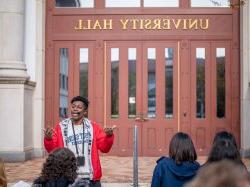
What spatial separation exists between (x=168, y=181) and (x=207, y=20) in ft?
30.5

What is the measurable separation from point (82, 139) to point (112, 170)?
17.7 ft

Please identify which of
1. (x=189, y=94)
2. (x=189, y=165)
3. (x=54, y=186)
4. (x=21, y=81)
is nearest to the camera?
(x=54, y=186)

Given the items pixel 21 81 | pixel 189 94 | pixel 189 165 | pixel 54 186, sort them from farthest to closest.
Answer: pixel 189 94 → pixel 21 81 → pixel 189 165 → pixel 54 186

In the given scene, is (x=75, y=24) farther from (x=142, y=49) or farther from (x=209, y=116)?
(x=209, y=116)

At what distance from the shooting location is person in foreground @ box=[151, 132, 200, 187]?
4.26m

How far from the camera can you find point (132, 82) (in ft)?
43.1

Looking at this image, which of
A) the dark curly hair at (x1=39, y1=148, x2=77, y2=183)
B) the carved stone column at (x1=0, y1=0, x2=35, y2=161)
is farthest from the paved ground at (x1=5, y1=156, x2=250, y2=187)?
the dark curly hair at (x1=39, y1=148, x2=77, y2=183)

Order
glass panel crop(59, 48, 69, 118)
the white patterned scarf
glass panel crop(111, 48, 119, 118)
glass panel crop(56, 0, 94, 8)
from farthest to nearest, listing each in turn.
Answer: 1. glass panel crop(56, 0, 94, 8)
2. glass panel crop(59, 48, 69, 118)
3. glass panel crop(111, 48, 119, 118)
4. the white patterned scarf

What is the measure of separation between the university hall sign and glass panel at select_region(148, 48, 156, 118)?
608 millimetres

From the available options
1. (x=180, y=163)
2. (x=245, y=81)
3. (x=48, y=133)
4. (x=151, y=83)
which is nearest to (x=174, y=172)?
(x=180, y=163)

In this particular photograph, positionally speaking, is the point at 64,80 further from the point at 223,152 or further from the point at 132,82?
the point at 223,152

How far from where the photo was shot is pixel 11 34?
11.9 m

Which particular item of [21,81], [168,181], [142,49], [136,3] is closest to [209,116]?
[142,49]

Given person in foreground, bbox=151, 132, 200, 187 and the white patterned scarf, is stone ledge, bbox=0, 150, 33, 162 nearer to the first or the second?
the white patterned scarf
